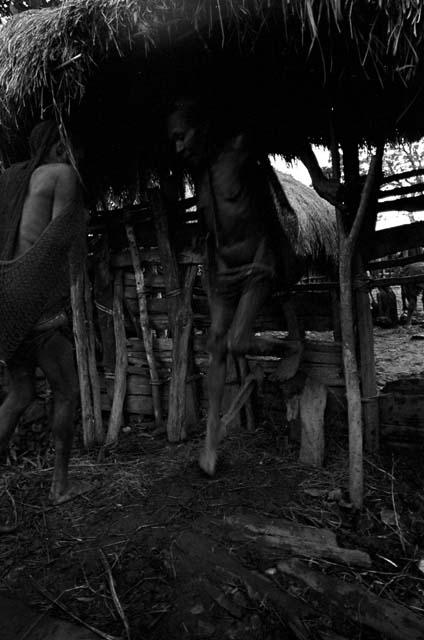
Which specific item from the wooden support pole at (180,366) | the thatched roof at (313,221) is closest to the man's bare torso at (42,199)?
the wooden support pole at (180,366)

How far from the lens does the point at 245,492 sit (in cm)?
259

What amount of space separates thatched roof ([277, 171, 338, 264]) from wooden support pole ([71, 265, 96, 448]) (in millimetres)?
2941

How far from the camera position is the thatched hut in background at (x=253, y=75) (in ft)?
6.86

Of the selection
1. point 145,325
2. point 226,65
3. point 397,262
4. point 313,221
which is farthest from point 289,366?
point 313,221

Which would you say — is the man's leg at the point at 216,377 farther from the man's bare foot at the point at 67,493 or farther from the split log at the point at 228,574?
the man's bare foot at the point at 67,493

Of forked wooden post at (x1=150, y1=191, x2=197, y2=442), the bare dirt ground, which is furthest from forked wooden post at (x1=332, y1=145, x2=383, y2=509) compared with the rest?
forked wooden post at (x1=150, y1=191, x2=197, y2=442)

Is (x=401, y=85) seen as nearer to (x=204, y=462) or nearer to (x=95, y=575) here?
(x=204, y=462)

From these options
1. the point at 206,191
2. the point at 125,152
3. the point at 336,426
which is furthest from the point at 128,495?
the point at 125,152

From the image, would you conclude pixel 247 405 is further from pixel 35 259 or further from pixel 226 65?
pixel 226 65

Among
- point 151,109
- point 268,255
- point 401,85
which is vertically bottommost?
point 268,255

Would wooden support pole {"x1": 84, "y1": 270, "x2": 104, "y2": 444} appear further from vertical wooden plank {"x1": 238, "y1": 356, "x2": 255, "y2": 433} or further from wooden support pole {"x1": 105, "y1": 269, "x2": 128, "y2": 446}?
vertical wooden plank {"x1": 238, "y1": 356, "x2": 255, "y2": 433}

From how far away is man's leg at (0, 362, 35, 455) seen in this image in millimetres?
2416

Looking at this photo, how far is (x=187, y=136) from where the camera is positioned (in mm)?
2471

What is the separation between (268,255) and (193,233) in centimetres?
102
